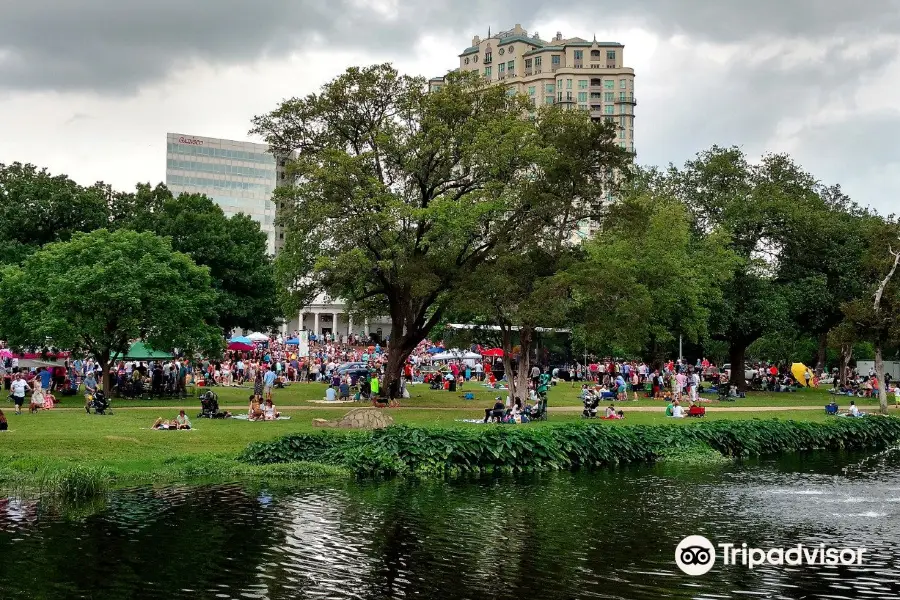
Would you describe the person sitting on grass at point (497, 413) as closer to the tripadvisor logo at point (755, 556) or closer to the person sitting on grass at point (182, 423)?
the person sitting on grass at point (182, 423)

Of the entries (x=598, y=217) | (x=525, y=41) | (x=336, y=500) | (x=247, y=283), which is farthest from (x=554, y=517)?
(x=525, y=41)

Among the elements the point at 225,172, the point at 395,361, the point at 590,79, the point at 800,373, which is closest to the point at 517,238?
the point at 395,361

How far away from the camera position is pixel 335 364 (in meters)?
64.4

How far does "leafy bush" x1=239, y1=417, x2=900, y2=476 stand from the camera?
90.3 ft

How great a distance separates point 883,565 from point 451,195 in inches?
1243

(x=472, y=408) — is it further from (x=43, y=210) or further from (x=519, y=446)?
(x=43, y=210)

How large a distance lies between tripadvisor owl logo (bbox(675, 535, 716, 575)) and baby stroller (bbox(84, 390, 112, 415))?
25199 mm

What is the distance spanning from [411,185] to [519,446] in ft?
64.7

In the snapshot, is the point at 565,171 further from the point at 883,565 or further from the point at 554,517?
the point at 883,565

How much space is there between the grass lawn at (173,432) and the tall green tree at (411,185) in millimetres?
5433

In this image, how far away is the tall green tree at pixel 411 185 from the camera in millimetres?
41094

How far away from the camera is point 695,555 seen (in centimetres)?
1736

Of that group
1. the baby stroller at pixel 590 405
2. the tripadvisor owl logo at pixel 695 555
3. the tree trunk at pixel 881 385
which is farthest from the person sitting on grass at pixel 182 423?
the tree trunk at pixel 881 385

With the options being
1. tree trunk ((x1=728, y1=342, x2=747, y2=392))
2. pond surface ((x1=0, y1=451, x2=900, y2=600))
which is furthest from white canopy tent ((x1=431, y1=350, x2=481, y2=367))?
pond surface ((x1=0, y1=451, x2=900, y2=600))
